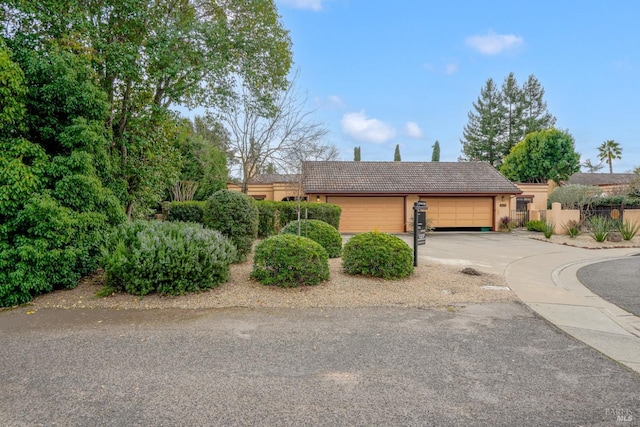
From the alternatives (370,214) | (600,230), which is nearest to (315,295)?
(370,214)

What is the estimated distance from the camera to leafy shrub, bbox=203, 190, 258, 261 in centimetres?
769

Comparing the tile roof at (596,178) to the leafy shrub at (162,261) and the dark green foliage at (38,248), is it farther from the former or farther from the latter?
the dark green foliage at (38,248)

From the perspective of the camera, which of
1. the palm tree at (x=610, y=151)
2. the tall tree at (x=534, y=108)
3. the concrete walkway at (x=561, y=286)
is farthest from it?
the palm tree at (x=610, y=151)

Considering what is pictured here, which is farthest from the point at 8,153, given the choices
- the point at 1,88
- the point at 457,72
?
the point at 457,72

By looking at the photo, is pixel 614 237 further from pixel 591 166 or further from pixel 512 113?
pixel 591 166

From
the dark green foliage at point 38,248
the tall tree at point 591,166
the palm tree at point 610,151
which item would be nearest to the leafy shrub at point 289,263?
the dark green foliage at point 38,248

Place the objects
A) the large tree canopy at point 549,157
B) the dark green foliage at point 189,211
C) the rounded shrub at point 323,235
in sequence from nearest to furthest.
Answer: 1. the rounded shrub at point 323,235
2. the dark green foliage at point 189,211
3. the large tree canopy at point 549,157

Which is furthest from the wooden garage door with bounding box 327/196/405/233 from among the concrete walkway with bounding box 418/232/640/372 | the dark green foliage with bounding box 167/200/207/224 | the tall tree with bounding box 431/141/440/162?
the tall tree with bounding box 431/141/440/162

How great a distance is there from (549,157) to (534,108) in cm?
1458

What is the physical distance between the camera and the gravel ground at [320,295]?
514 centimetres

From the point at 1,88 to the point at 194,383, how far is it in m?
5.16

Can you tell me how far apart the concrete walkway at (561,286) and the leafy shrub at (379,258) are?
2051 millimetres

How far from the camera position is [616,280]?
24.2ft

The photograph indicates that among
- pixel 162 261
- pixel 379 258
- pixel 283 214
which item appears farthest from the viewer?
pixel 283 214
